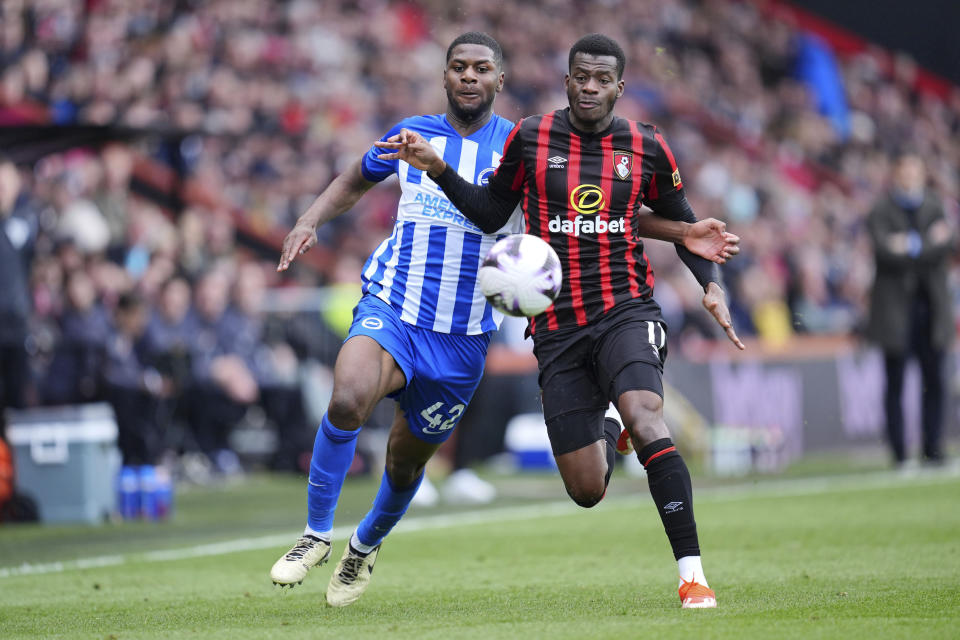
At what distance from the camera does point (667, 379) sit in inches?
582

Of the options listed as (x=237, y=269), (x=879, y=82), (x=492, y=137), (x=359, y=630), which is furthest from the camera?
(x=879, y=82)

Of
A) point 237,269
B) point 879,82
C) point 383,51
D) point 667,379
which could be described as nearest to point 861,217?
point 879,82

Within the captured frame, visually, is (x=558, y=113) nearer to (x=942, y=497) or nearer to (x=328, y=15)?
(x=942, y=497)

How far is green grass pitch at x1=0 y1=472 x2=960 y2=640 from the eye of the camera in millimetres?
5191

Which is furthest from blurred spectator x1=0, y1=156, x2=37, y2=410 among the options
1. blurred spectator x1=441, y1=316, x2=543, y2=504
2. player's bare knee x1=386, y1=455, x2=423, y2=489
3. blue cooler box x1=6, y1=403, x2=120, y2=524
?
player's bare knee x1=386, y1=455, x2=423, y2=489

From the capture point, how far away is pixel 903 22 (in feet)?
95.2

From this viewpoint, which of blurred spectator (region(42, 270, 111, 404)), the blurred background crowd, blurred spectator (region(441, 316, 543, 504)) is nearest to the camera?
blurred spectator (region(42, 270, 111, 404))

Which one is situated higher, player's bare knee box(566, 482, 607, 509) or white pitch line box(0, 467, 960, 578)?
player's bare knee box(566, 482, 607, 509)

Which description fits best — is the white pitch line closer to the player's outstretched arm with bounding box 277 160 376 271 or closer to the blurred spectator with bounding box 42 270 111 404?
the player's outstretched arm with bounding box 277 160 376 271

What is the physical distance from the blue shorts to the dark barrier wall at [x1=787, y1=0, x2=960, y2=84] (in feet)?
80.5

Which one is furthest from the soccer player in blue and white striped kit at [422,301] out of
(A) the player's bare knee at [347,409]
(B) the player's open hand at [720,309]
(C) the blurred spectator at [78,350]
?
(C) the blurred spectator at [78,350]

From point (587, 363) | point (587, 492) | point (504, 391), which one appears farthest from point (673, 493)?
point (504, 391)

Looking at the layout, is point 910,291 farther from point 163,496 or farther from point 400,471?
point 400,471

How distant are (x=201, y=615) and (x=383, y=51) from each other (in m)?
15.3
